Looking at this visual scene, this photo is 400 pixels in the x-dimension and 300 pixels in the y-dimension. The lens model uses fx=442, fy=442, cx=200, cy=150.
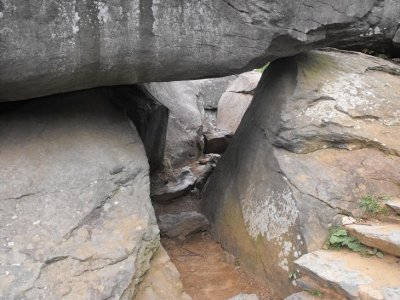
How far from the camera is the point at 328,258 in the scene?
3.74 metres

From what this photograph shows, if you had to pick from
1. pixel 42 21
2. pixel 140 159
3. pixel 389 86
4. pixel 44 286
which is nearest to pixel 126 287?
pixel 44 286

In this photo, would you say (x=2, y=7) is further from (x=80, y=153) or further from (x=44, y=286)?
(x=44, y=286)

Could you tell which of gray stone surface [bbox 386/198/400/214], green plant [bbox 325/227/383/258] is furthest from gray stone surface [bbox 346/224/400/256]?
gray stone surface [bbox 386/198/400/214]

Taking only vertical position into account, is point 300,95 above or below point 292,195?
above

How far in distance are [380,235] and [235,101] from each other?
6248mm

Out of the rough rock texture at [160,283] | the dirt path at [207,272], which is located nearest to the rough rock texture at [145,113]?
the dirt path at [207,272]

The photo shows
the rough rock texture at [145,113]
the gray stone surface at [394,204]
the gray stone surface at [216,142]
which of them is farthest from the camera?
the gray stone surface at [216,142]

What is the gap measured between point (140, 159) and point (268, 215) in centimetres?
139

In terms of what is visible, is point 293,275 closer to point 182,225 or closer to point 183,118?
point 182,225

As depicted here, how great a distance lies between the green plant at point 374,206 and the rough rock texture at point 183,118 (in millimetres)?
3934

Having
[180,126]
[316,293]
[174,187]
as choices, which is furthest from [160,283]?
[180,126]

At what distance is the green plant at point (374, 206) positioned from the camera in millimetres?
Answer: 4059

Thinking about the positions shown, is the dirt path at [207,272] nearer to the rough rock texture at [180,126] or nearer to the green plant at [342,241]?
the green plant at [342,241]

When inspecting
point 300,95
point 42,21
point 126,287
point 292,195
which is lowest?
point 126,287
